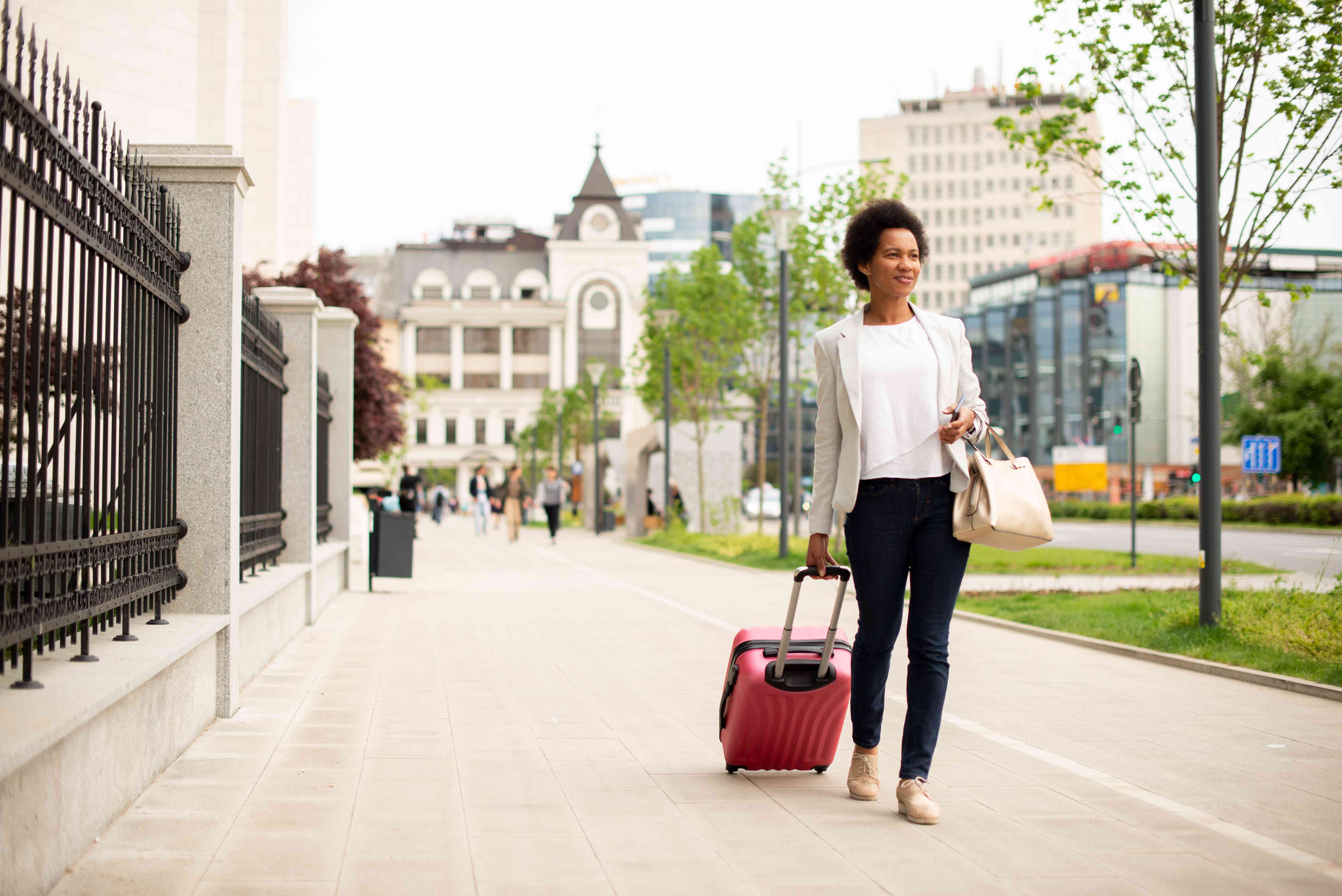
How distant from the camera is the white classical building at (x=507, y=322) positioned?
103m

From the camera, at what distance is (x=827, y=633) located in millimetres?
5570

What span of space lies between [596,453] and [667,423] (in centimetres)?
1164

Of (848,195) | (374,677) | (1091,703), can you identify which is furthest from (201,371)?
(848,195)

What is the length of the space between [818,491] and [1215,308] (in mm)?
6281

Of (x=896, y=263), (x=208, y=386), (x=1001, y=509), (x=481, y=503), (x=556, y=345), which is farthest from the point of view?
(x=556, y=345)

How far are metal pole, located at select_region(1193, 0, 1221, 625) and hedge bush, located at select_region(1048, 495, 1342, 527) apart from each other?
20250mm

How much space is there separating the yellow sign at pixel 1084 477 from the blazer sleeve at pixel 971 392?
21953 mm

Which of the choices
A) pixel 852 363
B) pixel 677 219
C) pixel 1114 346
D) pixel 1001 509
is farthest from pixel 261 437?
pixel 677 219

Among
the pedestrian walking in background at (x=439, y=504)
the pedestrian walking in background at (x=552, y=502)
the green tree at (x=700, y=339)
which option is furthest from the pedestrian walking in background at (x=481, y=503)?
the pedestrian walking in background at (x=439, y=504)

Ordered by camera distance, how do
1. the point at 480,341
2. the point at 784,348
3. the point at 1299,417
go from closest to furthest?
1. the point at 784,348
2. the point at 1299,417
3. the point at 480,341

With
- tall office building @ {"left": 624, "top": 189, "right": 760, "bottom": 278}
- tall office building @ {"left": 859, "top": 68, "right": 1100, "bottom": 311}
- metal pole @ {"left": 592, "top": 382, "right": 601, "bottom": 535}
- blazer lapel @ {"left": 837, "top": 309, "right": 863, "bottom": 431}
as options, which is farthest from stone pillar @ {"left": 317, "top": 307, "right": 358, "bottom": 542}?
tall office building @ {"left": 624, "top": 189, "right": 760, "bottom": 278}

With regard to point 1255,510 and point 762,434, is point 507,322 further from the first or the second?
point 762,434

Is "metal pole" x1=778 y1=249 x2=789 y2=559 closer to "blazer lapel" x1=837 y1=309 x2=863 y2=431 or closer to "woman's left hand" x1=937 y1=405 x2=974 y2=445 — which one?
"blazer lapel" x1=837 y1=309 x2=863 y2=431

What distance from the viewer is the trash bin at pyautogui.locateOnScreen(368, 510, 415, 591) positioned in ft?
55.6
